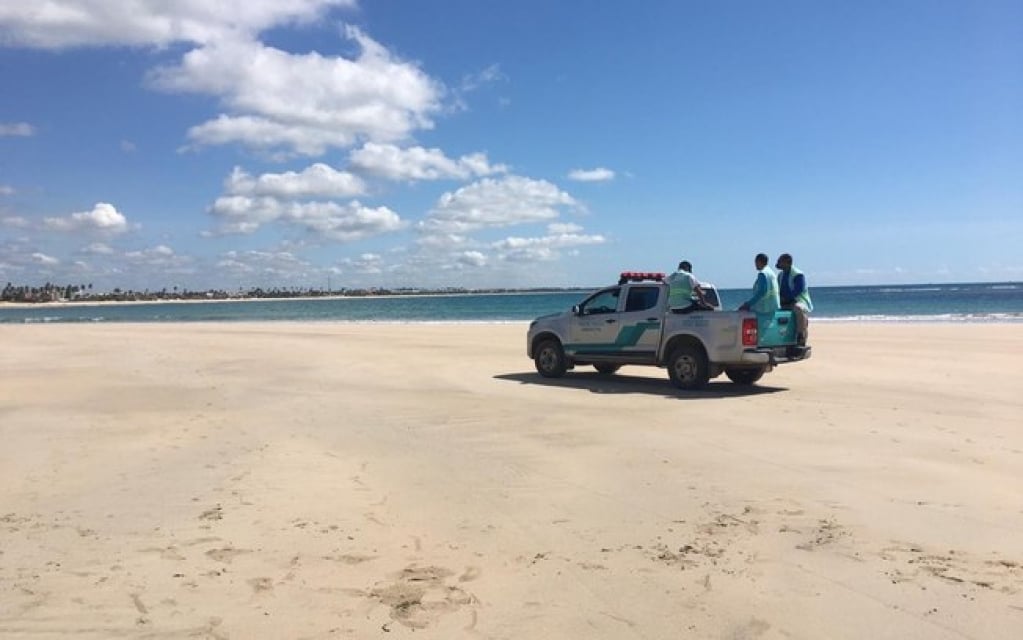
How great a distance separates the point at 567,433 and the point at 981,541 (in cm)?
507

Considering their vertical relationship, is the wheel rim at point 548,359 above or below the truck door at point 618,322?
below

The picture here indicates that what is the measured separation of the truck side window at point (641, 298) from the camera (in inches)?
574

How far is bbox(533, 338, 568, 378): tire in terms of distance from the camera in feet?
51.6

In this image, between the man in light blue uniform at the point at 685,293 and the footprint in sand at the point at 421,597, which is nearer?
the footprint in sand at the point at 421,597

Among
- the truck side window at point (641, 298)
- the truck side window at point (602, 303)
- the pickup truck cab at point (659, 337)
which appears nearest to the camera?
the pickup truck cab at point (659, 337)

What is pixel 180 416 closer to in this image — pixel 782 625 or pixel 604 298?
pixel 604 298

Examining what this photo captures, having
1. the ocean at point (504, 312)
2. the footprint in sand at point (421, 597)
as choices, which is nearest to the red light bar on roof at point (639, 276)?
the footprint in sand at point (421, 597)

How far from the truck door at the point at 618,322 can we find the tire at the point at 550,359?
26 cm

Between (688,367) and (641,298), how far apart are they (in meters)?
1.71

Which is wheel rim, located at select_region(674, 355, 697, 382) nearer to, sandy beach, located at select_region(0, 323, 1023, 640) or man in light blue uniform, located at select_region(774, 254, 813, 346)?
sandy beach, located at select_region(0, 323, 1023, 640)

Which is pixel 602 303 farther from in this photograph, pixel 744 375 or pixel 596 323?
pixel 744 375

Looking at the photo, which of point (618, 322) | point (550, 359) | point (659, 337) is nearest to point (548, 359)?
point (550, 359)

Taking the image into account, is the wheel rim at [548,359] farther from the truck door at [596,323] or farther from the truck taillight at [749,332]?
the truck taillight at [749,332]

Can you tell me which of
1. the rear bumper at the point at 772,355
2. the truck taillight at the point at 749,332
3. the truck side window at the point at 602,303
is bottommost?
the rear bumper at the point at 772,355
